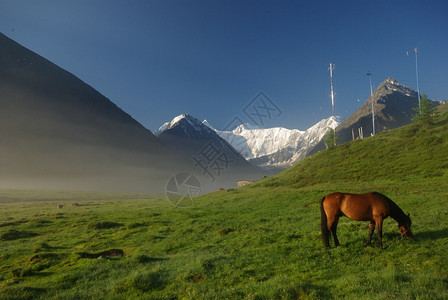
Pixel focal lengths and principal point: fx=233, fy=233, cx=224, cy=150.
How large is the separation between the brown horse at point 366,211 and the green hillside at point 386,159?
42369 mm

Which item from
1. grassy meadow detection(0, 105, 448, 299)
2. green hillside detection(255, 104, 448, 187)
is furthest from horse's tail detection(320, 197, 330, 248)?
green hillside detection(255, 104, 448, 187)

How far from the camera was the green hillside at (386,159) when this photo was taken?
53.9 metres

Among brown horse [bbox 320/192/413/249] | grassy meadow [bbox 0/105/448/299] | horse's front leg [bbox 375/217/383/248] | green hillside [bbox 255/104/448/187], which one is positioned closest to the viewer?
grassy meadow [bbox 0/105/448/299]

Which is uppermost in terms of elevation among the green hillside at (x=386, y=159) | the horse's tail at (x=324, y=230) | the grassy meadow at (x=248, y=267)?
the green hillside at (x=386, y=159)

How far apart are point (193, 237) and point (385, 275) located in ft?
60.9

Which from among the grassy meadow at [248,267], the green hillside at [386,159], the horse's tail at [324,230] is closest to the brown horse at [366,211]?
the horse's tail at [324,230]

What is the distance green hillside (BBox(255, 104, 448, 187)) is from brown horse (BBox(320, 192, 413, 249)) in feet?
139

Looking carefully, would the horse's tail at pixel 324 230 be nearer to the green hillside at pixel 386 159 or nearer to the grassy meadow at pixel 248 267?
the grassy meadow at pixel 248 267

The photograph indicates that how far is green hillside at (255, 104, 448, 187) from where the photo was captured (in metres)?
53.9

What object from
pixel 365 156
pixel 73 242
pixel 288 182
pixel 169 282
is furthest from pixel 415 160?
pixel 73 242

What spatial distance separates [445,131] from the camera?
71.5 m

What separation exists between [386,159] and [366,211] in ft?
216

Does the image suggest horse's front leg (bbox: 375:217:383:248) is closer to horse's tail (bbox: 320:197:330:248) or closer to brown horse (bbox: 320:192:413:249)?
brown horse (bbox: 320:192:413:249)

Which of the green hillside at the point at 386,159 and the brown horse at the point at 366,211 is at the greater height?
the green hillside at the point at 386,159
